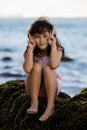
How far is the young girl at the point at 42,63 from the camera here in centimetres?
548

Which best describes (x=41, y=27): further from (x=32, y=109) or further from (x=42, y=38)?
(x=32, y=109)

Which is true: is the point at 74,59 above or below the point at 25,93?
below

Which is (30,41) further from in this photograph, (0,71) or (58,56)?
(0,71)

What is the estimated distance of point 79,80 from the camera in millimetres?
22109

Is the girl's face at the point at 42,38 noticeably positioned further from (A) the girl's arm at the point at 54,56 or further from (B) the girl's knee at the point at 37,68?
(B) the girl's knee at the point at 37,68

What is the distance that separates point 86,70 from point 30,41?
20.1 metres

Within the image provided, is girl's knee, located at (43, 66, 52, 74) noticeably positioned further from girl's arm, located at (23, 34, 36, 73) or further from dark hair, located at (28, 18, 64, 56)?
dark hair, located at (28, 18, 64, 56)

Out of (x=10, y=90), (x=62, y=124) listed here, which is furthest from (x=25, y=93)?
Result: (x=62, y=124)

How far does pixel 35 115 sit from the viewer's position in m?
5.48

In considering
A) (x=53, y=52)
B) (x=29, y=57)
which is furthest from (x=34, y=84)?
(x=53, y=52)

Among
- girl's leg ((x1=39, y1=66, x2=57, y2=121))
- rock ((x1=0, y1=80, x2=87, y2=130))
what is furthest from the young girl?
rock ((x1=0, y1=80, x2=87, y2=130))

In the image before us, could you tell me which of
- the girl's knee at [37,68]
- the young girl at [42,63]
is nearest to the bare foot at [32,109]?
the young girl at [42,63]

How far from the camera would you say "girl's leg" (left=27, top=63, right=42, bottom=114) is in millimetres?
5473

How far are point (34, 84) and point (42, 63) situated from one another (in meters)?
0.27
